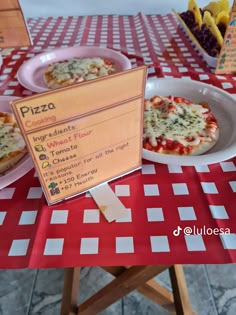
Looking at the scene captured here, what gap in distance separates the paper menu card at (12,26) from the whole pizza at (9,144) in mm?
366

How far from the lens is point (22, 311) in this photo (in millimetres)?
1221

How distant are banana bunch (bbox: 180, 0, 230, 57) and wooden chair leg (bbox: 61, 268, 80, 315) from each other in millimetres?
968

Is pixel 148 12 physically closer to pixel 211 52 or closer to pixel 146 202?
pixel 211 52

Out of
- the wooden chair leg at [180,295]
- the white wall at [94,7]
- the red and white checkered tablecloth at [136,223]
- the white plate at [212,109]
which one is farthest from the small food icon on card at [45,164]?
the white wall at [94,7]

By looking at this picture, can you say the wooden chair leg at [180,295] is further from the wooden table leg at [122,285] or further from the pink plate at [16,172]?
the pink plate at [16,172]

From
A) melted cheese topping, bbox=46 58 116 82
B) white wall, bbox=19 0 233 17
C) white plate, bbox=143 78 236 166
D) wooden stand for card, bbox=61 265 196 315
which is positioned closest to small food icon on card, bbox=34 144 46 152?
white plate, bbox=143 78 236 166

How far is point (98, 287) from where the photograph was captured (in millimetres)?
1288

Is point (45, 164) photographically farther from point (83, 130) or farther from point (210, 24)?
point (210, 24)

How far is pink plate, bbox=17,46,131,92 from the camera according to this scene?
1027 mm

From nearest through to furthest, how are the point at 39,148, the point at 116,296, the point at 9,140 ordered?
the point at 39,148
the point at 9,140
the point at 116,296

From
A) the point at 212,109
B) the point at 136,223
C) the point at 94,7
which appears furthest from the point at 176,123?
the point at 94,7

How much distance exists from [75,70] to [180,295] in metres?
0.87

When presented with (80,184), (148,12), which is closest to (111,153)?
(80,184)

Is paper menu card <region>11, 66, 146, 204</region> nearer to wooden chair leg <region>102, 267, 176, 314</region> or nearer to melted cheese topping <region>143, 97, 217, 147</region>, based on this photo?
melted cheese topping <region>143, 97, 217, 147</region>
